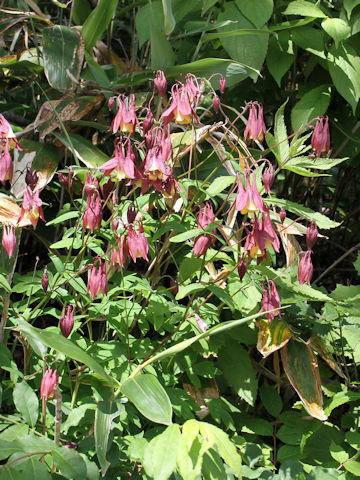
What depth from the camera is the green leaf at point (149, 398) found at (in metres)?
1.11

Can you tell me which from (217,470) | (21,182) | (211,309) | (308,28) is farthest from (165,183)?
(308,28)

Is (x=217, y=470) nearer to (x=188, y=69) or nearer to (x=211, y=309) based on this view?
(x=211, y=309)

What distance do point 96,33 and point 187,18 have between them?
39cm

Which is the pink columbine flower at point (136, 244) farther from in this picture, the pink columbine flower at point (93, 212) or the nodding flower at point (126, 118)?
the nodding flower at point (126, 118)

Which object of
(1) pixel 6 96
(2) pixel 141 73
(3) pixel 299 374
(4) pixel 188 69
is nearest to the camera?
(3) pixel 299 374

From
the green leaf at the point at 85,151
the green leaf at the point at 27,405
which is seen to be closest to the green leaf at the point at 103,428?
the green leaf at the point at 27,405

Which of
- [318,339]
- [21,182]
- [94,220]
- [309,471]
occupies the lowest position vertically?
[309,471]

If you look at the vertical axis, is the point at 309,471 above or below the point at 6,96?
below

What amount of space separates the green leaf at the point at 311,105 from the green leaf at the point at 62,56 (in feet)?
2.35

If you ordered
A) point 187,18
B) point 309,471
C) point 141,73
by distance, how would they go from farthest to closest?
point 187,18, point 141,73, point 309,471

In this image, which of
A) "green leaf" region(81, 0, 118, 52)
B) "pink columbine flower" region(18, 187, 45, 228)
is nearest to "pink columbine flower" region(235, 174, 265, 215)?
"pink columbine flower" region(18, 187, 45, 228)

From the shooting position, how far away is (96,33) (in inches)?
80.0

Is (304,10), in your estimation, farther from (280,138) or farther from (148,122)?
(148,122)

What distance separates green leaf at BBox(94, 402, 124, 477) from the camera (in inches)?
43.9
